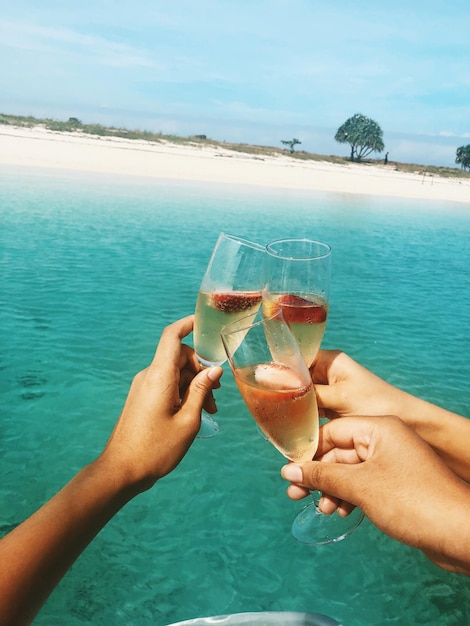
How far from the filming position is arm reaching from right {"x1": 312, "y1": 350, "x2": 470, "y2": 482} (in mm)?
2477

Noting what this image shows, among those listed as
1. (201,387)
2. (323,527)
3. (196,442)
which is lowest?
(196,442)

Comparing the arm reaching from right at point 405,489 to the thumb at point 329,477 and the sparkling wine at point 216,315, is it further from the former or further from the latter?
the sparkling wine at point 216,315

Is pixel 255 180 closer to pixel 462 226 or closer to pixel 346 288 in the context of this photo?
pixel 462 226

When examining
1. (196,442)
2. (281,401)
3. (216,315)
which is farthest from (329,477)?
(196,442)

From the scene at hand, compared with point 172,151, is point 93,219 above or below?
below

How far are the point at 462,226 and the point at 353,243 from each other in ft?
34.4

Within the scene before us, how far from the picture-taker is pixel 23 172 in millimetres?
23969

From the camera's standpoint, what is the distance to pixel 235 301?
7.74 ft

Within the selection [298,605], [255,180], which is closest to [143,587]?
[298,605]

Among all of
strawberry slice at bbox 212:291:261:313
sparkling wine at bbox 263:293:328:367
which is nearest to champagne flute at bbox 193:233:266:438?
strawberry slice at bbox 212:291:261:313

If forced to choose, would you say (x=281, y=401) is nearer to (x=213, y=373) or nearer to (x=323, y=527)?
(x=213, y=373)

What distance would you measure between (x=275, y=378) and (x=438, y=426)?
109 centimetres

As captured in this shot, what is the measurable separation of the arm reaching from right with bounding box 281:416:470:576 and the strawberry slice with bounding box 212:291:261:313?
73cm

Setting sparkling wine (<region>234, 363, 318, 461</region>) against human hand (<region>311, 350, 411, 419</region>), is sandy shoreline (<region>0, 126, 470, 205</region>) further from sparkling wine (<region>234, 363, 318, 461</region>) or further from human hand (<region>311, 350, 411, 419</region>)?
sparkling wine (<region>234, 363, 318, 461</region>)
